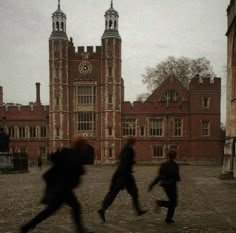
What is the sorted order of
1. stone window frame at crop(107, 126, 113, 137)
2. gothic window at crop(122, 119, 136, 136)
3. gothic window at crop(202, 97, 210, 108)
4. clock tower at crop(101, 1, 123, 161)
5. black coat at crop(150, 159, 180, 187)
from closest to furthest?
black coat at crop(150, 159, 180, 187)
gothic window at crop(202, 97, 210, 108)
clock tower at crop(101, 1, 123, 161)
stone window frame at crop(107, 126, 113, 137)
gothic window at crop(122, 119, 136, 136)

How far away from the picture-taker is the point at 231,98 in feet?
65.1

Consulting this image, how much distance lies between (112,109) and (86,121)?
3.48 m

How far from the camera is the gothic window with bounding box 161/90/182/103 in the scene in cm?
4403

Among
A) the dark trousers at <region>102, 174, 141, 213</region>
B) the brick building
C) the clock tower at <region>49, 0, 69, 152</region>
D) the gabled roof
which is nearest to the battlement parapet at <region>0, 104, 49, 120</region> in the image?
the brick building

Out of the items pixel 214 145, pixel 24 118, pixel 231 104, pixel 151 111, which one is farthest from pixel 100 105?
pixel 231 104

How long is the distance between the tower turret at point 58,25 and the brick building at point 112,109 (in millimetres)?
119

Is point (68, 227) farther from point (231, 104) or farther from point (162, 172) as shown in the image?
point (231, 104)

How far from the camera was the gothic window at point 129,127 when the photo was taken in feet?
141

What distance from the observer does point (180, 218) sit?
26.6 ft

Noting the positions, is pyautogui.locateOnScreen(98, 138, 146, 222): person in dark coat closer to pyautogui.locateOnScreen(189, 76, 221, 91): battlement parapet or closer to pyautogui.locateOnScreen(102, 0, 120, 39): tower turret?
pyautogui.locateOnScreen(189, 76, 221, 91): battlement parapet

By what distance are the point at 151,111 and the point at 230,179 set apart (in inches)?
1008

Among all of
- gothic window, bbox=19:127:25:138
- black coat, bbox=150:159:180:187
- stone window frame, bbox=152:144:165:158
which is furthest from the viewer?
gothic window, bbox=19:127:25:138

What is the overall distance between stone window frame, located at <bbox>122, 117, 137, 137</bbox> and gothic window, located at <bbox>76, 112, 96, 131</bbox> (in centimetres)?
355

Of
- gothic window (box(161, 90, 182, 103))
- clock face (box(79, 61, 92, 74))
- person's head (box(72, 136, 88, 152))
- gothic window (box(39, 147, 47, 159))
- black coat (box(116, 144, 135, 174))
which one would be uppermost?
clock face (box(79, 61, 92, 74))
